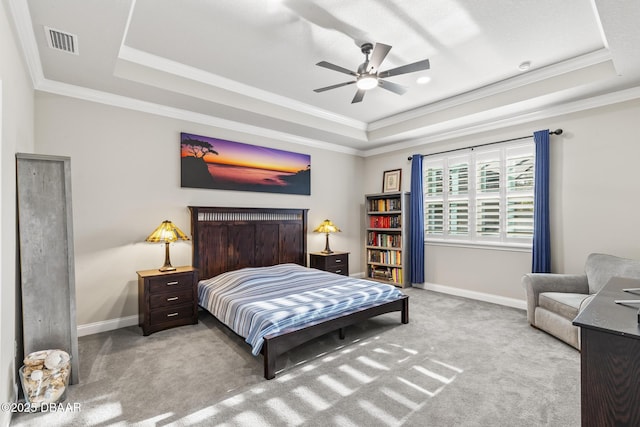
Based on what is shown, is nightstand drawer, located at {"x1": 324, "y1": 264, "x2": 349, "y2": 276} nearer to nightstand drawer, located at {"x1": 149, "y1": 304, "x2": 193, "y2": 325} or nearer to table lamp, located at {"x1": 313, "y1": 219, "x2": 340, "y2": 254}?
table lamp, located at {"x1": 313, "y1": 219, "x2": 340, "y2": 254}

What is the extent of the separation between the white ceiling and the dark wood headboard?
134 cm

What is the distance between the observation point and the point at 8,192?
2.01 metres

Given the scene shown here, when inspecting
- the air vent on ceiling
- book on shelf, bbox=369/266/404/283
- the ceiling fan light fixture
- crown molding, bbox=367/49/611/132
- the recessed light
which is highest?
the recessed light

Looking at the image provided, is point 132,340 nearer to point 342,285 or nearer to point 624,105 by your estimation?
point 342,285

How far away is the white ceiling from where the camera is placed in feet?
8.05

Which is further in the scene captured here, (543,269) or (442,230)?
(442,230)

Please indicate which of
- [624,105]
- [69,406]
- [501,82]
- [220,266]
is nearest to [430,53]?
[501,82]

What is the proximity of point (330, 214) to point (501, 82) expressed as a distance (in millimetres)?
3367

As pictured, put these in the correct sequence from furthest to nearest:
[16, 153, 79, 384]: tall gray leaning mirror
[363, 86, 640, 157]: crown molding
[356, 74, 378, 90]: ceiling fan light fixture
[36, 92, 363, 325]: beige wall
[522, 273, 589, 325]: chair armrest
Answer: [363, 86, 640, 157]: crown molding
[522, 273, 589, 325]: chair armrest
[36, 92, 363, 325]: beige wall
[356, 74, 378, 90]: ceiling fan light fixture
[16, 153, 79, 384]: tall gray leaning mirror

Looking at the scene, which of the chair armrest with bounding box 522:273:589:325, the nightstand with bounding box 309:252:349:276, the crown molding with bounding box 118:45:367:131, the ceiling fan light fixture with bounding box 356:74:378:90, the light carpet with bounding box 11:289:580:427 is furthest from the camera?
the nightstand with bounding box 309:252:349:276

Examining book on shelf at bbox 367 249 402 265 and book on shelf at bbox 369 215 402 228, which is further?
book on shelf at bbox 369 215 402 228

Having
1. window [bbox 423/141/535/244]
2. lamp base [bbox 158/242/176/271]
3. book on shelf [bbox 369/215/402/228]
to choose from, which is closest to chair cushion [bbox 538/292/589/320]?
window [bbox 423/141/535/244]

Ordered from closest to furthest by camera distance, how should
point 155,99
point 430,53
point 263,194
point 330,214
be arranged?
1. point 430,53
2. point 155,99
3. point 263,194
4. point 330,214

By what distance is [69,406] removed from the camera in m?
2.12
